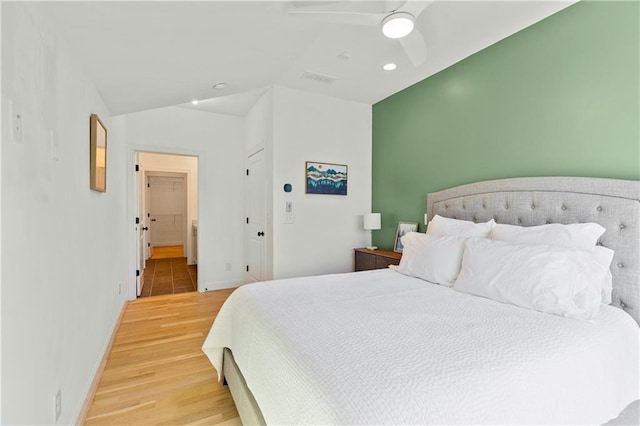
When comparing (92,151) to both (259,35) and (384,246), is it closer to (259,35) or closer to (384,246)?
(259,35)

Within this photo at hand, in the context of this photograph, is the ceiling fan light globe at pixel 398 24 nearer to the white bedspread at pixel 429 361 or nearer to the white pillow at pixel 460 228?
the white pillow at pixel 460 228

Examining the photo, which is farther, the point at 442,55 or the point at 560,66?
the point at 442,55

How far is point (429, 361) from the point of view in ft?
3.40

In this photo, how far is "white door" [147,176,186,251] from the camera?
8742 millimetres

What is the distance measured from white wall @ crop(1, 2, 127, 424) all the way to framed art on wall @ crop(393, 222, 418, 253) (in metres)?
2.90

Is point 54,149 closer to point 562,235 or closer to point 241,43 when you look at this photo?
point 241,43

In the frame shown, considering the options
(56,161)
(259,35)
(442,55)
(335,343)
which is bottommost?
(335,343)

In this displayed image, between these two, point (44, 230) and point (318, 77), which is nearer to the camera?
point (44, 230)

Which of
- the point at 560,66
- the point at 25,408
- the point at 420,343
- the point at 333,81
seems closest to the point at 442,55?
the point at 560,66

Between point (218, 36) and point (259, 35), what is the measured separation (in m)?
0.31

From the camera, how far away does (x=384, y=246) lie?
3871mm

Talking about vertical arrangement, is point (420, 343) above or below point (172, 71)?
below

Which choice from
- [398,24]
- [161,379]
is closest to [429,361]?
[398,24]

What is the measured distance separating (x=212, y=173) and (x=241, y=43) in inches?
106
